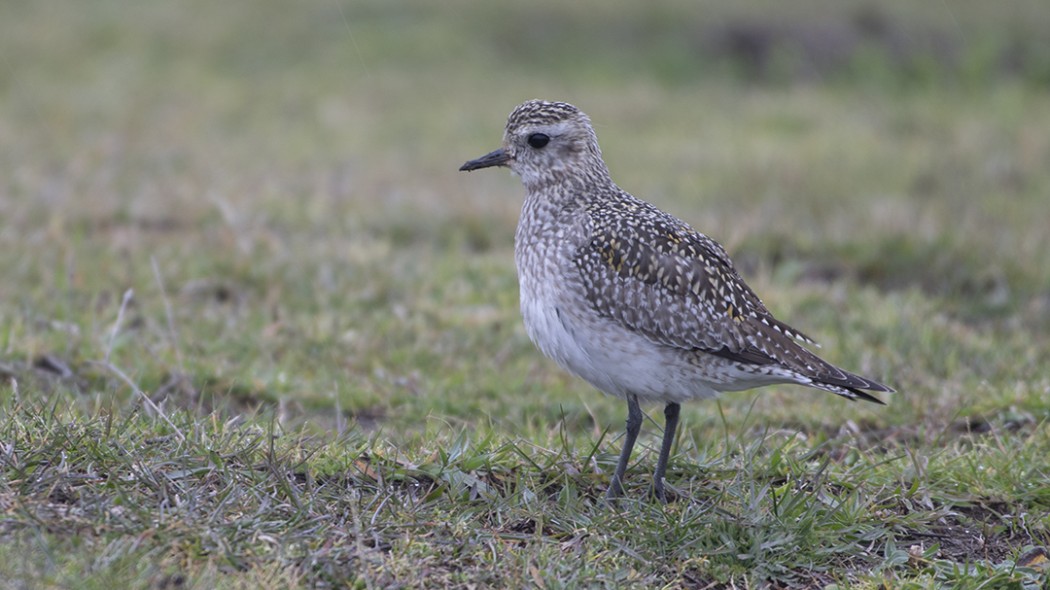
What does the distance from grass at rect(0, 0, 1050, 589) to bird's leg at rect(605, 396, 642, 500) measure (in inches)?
5.6

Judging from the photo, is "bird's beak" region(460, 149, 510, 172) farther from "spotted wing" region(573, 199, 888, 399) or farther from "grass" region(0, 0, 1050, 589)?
"grass" region(0, 0, 1050, 589)

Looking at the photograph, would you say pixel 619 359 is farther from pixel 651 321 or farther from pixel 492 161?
pixel 492 161

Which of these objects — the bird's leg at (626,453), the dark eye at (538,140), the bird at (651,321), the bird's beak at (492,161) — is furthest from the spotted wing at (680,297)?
the bird's beak at (492,161)

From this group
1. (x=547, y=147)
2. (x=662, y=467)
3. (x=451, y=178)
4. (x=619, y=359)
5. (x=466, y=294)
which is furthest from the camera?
(x=451, y=178)

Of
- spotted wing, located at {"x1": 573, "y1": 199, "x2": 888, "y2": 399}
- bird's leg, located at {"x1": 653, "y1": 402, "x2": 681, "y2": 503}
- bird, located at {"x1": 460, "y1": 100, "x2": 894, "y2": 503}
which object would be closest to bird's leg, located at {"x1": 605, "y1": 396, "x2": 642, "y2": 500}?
bird, located at {"x1": 460, "y1": 100, "x2": 894, "y2": 503}

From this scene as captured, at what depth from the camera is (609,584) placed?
4.47m

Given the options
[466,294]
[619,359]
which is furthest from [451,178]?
[619,359]

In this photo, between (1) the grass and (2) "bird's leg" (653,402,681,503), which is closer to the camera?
(1) the grass

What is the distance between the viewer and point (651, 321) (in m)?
5.46

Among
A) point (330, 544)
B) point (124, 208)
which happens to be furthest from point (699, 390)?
point (124, 208)

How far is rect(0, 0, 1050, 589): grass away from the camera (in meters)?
4.70

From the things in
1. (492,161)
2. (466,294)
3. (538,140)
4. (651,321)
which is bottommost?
(466,294)

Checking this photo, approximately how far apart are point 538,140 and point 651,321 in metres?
1.25

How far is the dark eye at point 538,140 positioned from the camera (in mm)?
6215
